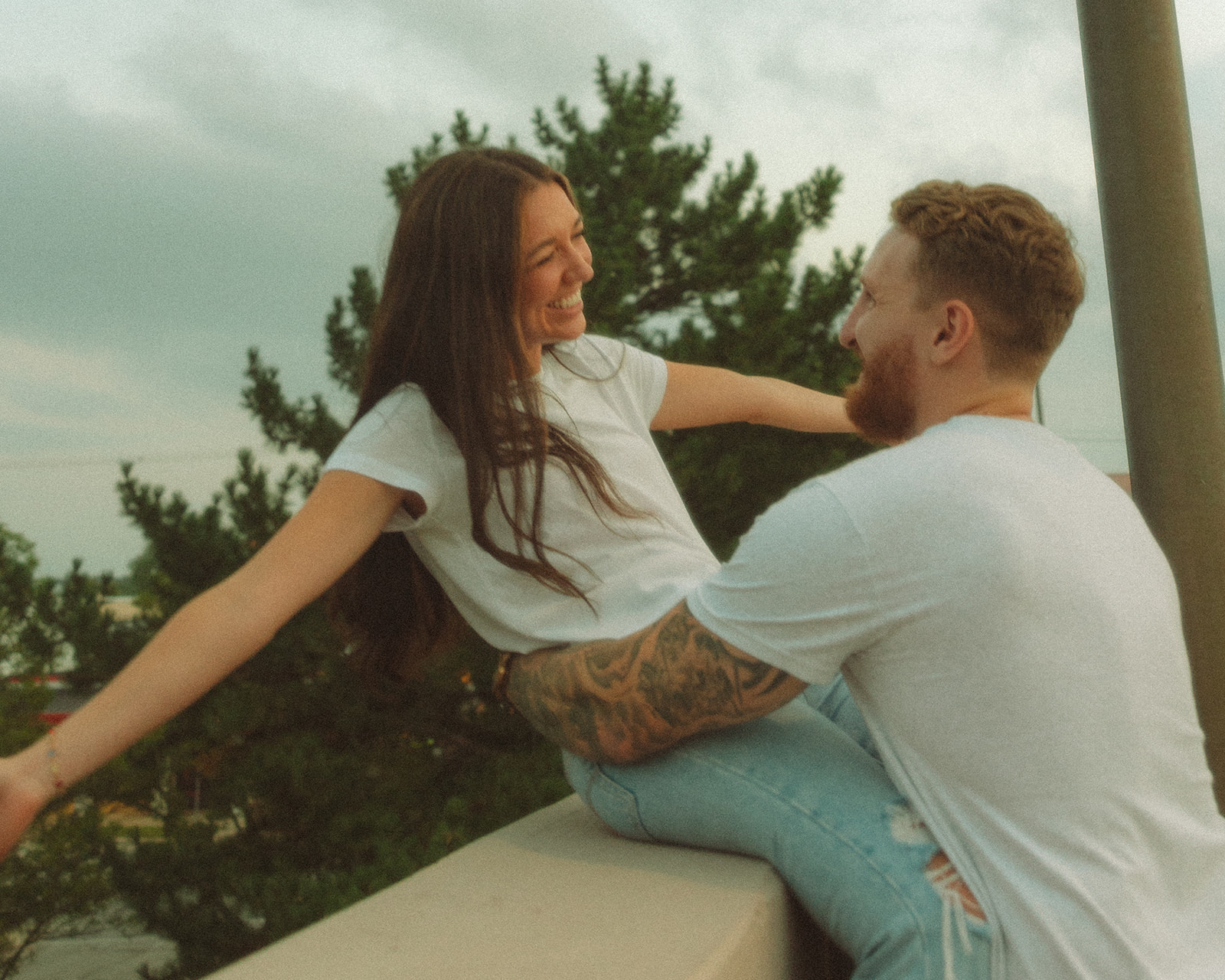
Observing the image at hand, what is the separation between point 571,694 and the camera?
1.65 metres

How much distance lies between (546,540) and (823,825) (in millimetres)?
658

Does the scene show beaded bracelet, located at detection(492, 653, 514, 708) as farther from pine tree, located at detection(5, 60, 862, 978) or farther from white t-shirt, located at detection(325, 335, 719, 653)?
pine tree, located at detection(5, 60, 862, 978)

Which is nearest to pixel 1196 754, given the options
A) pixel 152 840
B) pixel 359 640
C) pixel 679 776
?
pixel 679 776

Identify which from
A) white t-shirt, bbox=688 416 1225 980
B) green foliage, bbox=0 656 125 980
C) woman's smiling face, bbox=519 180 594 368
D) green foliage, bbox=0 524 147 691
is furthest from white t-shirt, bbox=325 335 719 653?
green foliage, bbox=0 656 125 980

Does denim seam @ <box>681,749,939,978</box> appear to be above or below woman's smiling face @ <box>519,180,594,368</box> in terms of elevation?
below

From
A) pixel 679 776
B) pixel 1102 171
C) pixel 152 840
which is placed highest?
pixel 1102 171

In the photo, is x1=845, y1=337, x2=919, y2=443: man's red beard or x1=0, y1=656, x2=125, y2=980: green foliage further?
x1=0, y1=656, x2=125, y2=980: green foliage

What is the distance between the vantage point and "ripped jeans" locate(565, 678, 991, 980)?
1.30m

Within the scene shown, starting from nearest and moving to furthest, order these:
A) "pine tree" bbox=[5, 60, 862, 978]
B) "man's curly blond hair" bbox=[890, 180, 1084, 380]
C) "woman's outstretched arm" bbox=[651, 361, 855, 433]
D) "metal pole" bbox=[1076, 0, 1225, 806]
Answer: "man's curly blond hair" bbox=[890, 180, 1084, 380] < "metal pole" bbox=[1076, 0, 1225, 806] < "woman's outstretched arm" bbox=[651, 361, 855, 433] < "pine tree" bbox=[5, 60, 862, 978]

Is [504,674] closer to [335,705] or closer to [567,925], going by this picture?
[567,925]

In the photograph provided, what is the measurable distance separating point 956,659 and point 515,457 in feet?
2.70

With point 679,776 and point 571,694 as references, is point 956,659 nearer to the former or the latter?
point 679,776

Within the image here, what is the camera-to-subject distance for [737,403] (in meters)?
2.59

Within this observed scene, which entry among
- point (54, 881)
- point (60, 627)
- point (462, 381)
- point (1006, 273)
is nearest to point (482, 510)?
point (462, 381)
